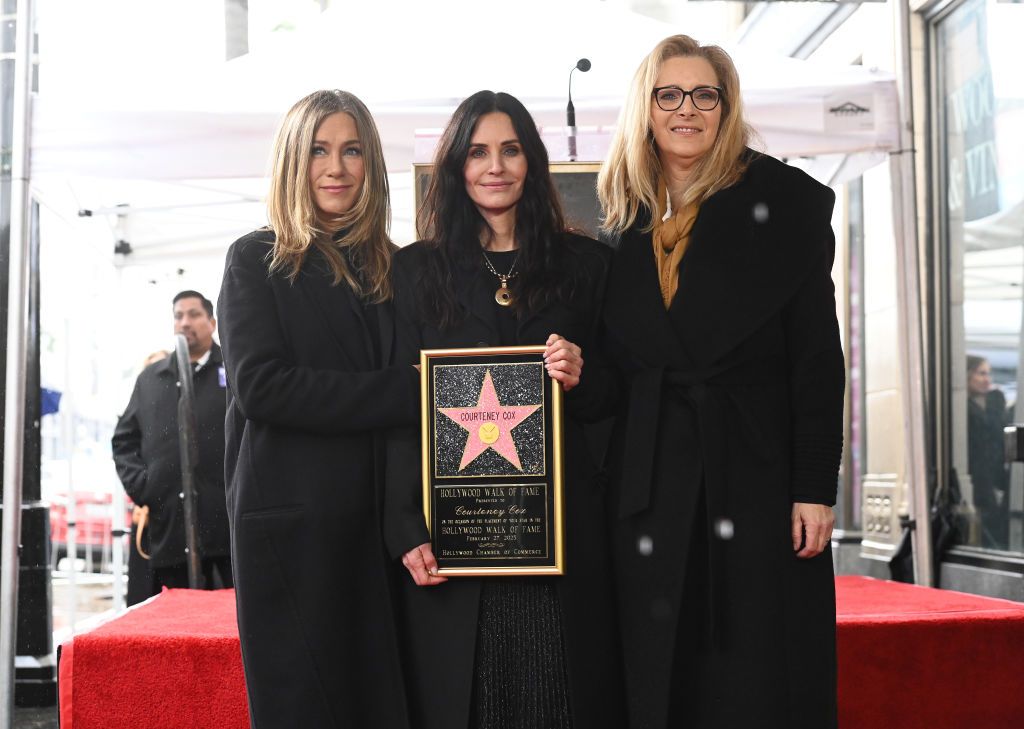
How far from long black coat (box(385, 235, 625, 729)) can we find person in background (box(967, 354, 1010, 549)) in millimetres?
4600

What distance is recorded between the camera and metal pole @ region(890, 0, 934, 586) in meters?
5.08

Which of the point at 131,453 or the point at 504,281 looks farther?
the point at 131,453

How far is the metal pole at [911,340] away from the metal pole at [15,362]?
3.52 m

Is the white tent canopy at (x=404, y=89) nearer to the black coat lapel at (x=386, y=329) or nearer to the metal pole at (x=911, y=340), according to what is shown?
the metal pole at (x=911, y=340)

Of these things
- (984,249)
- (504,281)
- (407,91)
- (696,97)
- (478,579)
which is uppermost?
(407,91)

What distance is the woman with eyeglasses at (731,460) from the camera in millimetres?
2604

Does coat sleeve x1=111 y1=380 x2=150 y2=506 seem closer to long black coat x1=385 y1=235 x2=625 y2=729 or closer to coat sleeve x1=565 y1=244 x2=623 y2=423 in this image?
long black coat x1=385 y1=235 x2=625 y2=729

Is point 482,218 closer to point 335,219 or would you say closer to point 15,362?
Result: point 335,219

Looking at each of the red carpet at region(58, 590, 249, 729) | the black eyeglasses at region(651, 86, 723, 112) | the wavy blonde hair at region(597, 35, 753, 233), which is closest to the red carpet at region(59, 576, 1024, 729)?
the red carpet at region(58, 590, 249, 729)

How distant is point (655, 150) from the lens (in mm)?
2953

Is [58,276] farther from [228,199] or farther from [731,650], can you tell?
[731,650]

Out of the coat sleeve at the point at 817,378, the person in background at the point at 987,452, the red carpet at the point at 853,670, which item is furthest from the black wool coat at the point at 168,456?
the person in background at the point at 987,452

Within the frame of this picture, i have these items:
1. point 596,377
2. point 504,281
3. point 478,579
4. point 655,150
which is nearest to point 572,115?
point 655,150

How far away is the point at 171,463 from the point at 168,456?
1.8 inches
